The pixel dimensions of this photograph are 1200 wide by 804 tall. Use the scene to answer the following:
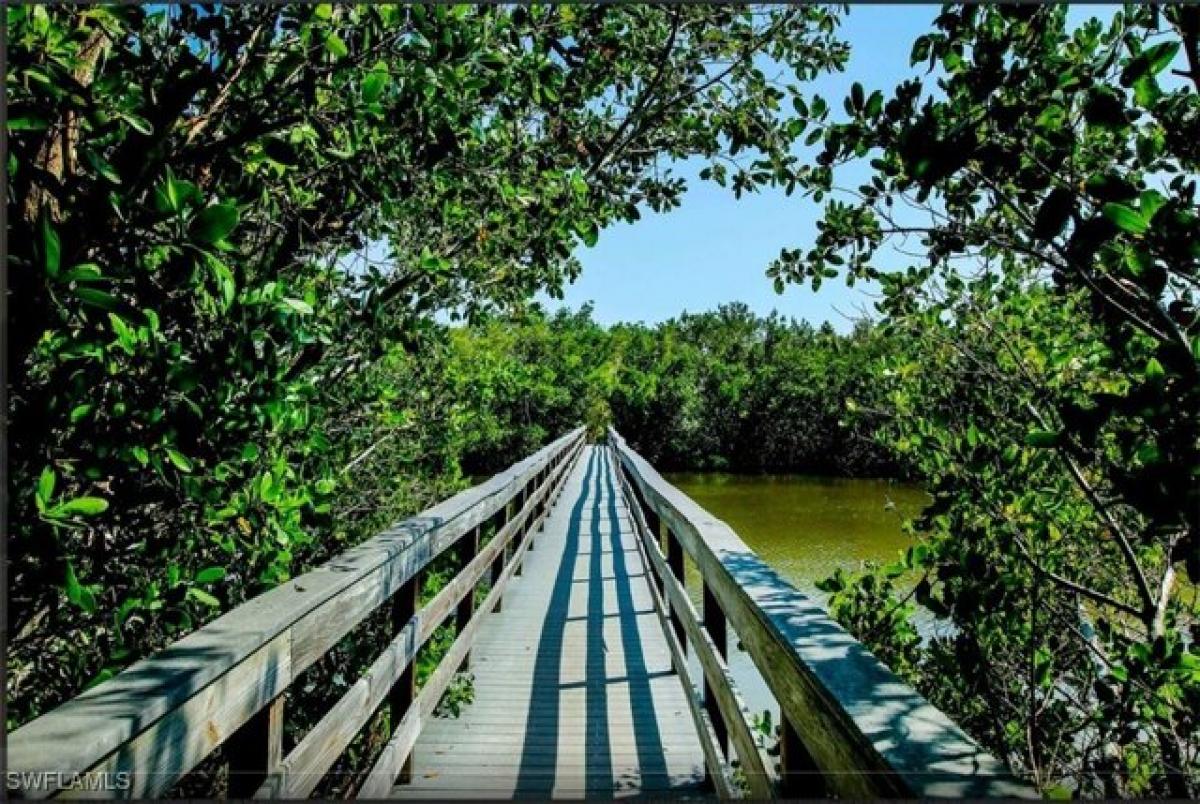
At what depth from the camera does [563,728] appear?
3.26 meters

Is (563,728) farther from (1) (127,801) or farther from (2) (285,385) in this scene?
(1) (127,801)

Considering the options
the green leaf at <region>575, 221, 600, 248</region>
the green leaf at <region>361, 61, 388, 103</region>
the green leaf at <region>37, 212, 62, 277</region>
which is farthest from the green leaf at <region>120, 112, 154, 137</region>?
the green leaf at <region>575, 221, 600, 248</region>

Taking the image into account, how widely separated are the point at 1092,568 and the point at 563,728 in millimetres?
3881

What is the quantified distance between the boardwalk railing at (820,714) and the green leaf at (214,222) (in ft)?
4.48

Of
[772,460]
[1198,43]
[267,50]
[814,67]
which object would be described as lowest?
[772,460]

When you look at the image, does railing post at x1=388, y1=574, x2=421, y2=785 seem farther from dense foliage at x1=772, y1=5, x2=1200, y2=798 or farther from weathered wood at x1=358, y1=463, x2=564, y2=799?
dense foliage at x1=772, y1=5, x2=1200, y2=798

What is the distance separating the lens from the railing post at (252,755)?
56.7 inches

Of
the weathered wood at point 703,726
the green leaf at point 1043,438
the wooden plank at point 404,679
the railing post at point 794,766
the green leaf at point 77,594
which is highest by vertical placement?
the green leaf at point 1043,438

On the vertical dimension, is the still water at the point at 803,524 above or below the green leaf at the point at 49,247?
below

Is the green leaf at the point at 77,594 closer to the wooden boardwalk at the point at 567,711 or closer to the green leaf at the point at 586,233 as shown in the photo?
the wooden boardwalk at the point at 567,711

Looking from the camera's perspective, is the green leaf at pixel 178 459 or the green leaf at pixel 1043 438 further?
the green leaf at pixel 178 459

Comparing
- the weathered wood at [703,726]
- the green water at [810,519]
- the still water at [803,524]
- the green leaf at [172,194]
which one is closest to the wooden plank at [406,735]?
the weathered wood at [703,726]

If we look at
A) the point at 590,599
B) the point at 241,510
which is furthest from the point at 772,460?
the point at 241,510

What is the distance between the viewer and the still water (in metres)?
12.8
